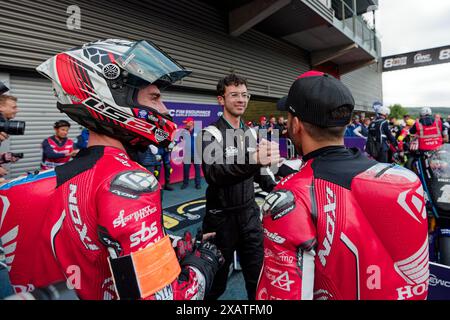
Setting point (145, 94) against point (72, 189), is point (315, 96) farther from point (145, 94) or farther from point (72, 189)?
point (72, 189)

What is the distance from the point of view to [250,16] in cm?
894

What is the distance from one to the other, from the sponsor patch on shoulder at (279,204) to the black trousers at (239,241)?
108 cm

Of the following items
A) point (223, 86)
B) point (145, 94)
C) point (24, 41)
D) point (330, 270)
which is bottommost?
point (330, 270)

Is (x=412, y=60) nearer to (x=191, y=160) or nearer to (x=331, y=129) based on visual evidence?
(x=191, y=160)

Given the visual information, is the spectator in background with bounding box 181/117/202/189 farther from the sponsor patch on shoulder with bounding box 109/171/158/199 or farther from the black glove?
the sponsor patch on shoulder with bounding box 109/171/158/199

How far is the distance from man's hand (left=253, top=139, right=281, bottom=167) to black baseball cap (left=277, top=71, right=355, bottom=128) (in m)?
0.29

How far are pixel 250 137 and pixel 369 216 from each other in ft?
4.75

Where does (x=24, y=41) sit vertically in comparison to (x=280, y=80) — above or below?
below

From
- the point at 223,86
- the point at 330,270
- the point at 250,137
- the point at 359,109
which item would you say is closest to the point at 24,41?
the point at 223,86

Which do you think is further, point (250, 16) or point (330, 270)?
point (250, 16)

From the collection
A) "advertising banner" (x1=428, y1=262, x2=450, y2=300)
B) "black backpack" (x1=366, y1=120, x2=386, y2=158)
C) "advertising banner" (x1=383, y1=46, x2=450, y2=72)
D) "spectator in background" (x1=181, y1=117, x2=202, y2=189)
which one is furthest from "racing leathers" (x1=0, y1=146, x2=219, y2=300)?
"advertising banner" (x1=383, y1=46, x2=450, y2=72)

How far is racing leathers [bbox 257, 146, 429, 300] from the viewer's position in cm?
97

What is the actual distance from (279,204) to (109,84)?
2.91ft

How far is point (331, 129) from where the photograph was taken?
114 cm
